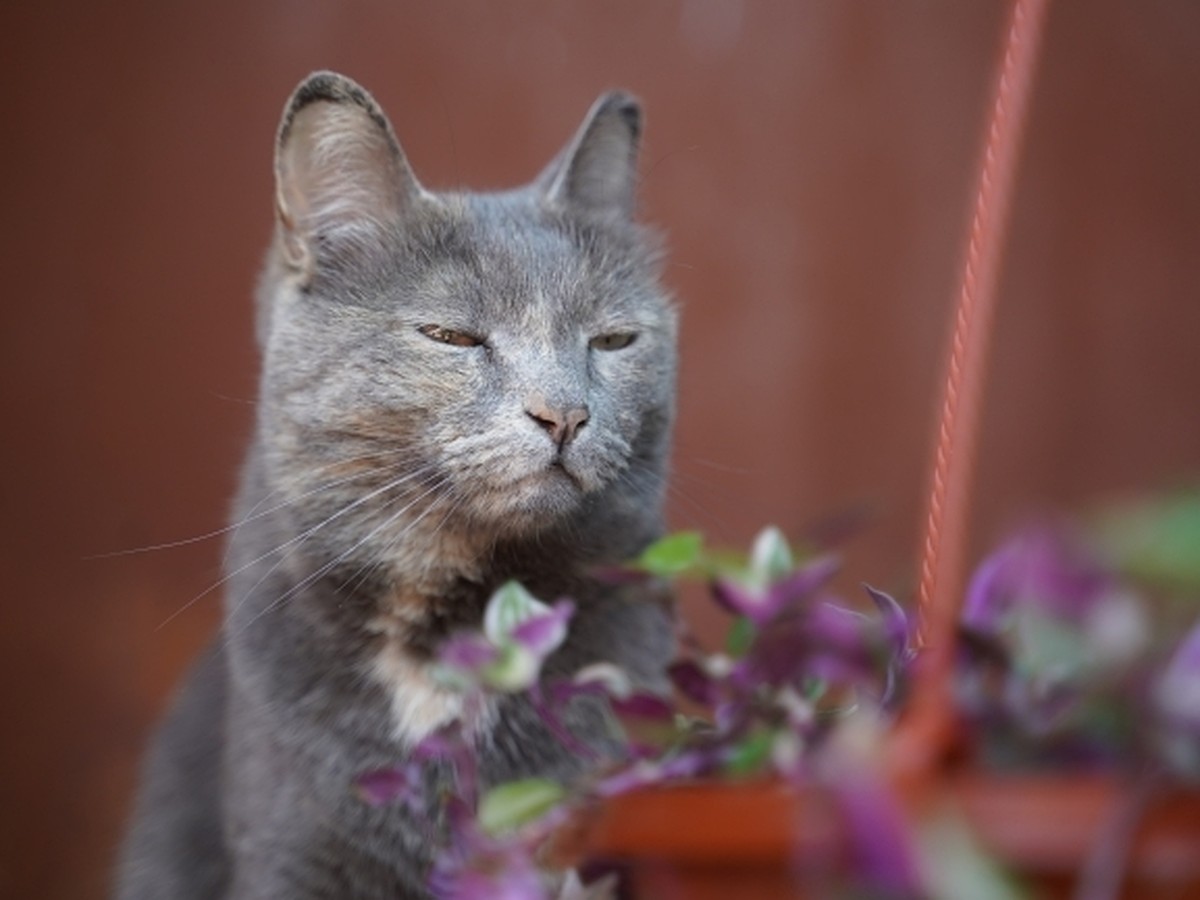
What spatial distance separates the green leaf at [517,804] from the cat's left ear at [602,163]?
3.36 ft

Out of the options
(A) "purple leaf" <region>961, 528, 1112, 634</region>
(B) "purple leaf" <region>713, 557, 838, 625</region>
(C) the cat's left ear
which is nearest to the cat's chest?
(C) the cat's left ear

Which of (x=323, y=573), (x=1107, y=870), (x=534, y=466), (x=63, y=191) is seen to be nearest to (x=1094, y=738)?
(x=1107, y=870)

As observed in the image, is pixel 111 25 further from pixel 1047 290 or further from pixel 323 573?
pixel 1047 290

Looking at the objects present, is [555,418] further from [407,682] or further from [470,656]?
[470,656]

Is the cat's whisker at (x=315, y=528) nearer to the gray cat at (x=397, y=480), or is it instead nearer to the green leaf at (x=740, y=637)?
the gray cat at (x=397, y=480)

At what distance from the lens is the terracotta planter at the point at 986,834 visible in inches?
24.2

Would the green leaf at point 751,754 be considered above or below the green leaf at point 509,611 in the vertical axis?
below

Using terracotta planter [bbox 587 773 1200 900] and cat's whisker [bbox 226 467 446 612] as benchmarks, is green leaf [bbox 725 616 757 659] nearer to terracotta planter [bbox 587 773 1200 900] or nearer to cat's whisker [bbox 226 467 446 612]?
terracotta planter [bbox 587 773 1200 900]

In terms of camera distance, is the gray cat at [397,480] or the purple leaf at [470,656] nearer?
the purple leaf at [470,656]

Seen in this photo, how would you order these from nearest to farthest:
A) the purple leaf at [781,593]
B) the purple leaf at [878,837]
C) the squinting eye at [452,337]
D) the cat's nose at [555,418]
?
the purple leaf at [878,837] → the purple leaf at [781,593] → the cat's nose at [555,418] → the squinting eye at [452,337]

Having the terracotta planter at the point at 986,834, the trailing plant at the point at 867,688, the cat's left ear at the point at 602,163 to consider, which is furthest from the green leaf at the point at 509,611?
the cat's left ear at the point at 602,163

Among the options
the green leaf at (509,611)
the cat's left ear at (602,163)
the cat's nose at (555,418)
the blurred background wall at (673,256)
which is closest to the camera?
the green leaf at (509,611)

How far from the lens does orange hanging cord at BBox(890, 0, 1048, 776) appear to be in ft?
2.09

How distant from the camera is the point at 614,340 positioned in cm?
164
